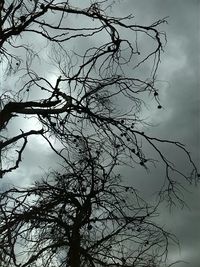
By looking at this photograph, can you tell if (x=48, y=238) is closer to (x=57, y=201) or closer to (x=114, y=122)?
(x=57, y=201)

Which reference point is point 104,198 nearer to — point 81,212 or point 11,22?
point 81,212

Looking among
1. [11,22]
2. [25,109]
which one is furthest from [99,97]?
[11,22]

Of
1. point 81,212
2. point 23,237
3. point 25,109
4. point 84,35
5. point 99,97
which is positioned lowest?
point 23,237

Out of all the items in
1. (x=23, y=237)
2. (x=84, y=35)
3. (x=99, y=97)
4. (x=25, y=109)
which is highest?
(x=84, y=35)

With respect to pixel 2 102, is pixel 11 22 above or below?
above

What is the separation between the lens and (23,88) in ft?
19.5

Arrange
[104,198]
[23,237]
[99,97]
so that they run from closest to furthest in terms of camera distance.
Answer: [23,237], [99,97], [104,198]

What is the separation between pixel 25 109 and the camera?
5.56m

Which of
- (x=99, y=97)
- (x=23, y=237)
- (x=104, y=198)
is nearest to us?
(x=23, y=237)

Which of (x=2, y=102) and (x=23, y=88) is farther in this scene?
(x=23, y=88)

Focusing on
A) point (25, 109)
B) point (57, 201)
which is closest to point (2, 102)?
point (25, 109)

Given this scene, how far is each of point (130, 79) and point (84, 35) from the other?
2.53 ft

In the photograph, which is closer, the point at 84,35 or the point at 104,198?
the point at 84,35

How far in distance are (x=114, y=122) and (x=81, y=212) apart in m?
1.24
